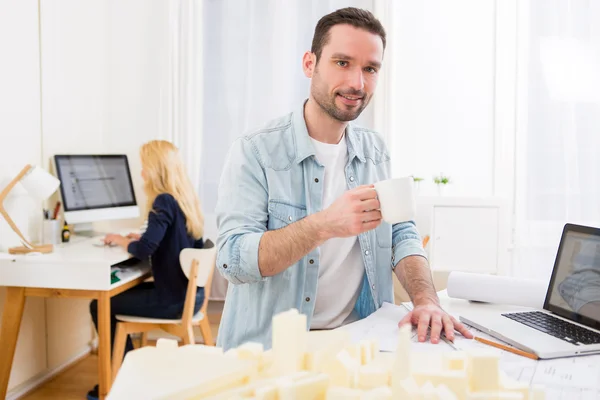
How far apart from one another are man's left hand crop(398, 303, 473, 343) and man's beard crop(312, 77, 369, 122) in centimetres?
56

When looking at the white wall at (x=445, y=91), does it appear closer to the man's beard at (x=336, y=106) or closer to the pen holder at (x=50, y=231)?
the pen holder at (x=50, y=231)

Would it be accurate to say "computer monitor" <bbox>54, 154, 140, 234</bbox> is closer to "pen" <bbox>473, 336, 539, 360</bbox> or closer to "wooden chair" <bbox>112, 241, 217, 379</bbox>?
"wooden chair" <bbox>112, 241, 217, 379</bbox>

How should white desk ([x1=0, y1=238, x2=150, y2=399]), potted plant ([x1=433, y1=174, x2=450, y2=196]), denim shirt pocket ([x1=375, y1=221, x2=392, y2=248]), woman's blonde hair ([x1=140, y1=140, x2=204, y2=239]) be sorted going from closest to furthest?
denim shirt pocket ([x1=375, y1=221, x2=392, y2=248]) → white desk ([x1=0, y1=238, x2=150, y2=399]) → woman's blonde hair ([x1=140, y1=140, x2=204, y2=239]) → potted plant ([x1=433, y1=174, x2=450, y2=196])

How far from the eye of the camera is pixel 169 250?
128 inches

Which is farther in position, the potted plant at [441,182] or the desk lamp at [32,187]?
the potted plant at [441,182]

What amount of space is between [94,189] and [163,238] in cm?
68

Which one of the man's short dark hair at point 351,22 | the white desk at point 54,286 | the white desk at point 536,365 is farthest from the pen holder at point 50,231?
the white desk at point 536,365

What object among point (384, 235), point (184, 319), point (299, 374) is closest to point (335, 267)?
point (384, 235)

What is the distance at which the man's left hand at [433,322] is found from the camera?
1266 millimetres

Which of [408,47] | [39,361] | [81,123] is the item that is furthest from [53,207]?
[408,47]

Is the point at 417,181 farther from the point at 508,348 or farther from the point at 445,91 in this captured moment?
the point at 508,348

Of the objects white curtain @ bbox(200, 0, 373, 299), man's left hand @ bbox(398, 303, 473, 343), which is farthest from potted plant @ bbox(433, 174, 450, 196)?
man's left hand @ bbox(398, 303, 473, 343)

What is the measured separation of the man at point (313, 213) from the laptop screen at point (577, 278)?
0.96 feet

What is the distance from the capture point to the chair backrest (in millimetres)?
3080
